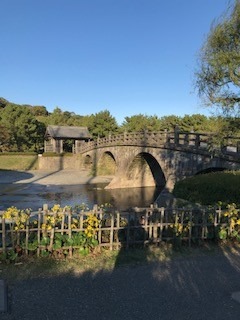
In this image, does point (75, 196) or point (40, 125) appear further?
point (40, 125)

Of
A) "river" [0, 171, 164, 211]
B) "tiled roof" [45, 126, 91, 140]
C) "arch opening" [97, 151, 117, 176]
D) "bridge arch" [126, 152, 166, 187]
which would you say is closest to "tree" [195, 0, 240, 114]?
"river" [0, 171, 164, 211]

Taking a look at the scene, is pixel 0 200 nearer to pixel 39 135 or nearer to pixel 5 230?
pixel 5 230

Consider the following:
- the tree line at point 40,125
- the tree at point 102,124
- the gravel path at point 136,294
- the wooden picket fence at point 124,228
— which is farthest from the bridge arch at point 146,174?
the gravel path at point 136,294

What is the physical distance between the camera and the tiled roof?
58.7m

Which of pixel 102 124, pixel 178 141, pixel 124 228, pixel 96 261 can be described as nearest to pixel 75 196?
pixel 178 141

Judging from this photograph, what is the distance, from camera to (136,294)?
6.41 meters

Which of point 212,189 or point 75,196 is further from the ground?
point 212,189

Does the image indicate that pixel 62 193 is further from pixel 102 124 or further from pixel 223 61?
pixel 102 124

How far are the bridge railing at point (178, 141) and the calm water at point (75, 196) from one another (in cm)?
558

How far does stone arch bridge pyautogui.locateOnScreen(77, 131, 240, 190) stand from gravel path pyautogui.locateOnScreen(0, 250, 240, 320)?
966 centimetres

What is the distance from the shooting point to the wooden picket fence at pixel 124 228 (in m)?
8.19

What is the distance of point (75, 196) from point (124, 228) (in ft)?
75.3

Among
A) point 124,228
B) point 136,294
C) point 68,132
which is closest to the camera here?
point 136,294

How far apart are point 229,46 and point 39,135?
56200 millimetres
